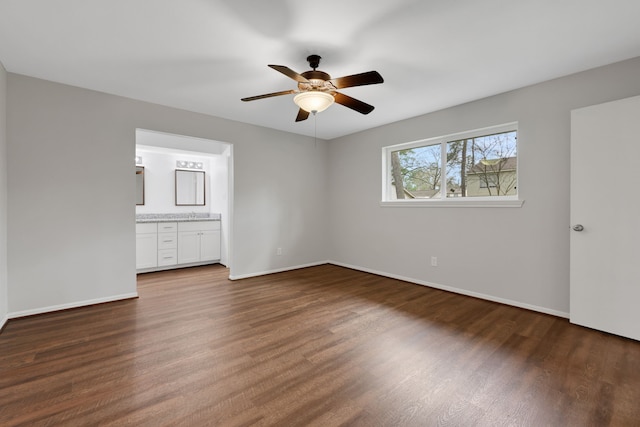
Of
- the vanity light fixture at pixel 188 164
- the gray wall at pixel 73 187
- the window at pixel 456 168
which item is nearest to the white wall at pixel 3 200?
the gray wall at pixel 73 187

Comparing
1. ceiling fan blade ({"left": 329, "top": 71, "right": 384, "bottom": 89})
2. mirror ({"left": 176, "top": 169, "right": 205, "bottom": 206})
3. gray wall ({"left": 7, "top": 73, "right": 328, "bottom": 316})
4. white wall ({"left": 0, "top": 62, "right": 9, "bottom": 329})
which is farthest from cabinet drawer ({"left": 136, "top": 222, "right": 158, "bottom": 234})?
ceiling fan blade ({"left": 329, "top": 71, "right": 384, "bottom": 89})

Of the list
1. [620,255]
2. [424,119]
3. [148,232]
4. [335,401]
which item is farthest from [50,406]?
[424,119]

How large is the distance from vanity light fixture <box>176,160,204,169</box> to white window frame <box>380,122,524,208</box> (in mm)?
3752

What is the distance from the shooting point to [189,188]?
5.64 m

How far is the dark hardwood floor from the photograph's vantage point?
1.50m

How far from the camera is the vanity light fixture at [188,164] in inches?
216

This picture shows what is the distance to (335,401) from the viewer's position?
1595mm

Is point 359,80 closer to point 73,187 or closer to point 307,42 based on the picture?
point 307,42

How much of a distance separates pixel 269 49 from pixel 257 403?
256 centimetres

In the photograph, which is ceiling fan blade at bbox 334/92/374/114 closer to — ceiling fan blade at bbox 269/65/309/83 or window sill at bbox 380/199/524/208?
ceiling fan blade at bbox 269/65/309/83

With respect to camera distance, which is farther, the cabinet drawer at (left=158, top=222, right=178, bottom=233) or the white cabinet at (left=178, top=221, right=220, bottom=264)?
the white cabinet at (left=178, top=221, right=220, bottom=264)

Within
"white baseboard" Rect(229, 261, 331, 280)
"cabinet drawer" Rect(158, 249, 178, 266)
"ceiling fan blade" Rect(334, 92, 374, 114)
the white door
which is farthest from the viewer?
"cabinet drawer" Rect(158, 249, 178, 266)

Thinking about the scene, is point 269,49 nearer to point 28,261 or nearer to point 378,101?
point 378,101

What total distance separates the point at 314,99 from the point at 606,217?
2.78 m
